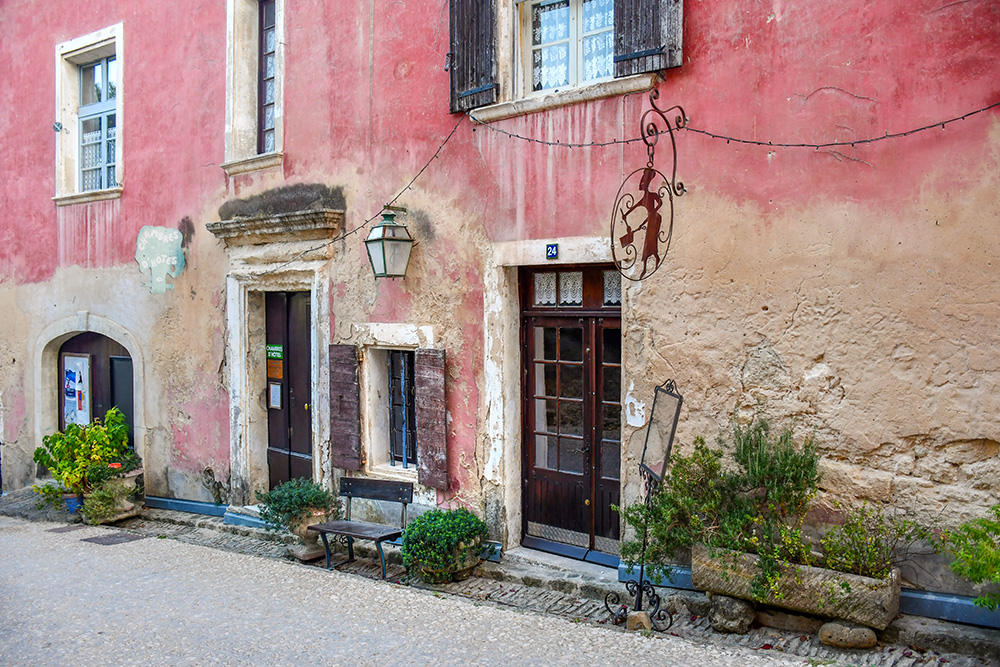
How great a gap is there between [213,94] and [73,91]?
9.22 ft

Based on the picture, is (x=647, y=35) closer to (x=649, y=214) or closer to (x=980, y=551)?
(x=649, y=214)

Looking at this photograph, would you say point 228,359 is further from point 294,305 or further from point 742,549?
point 742,549

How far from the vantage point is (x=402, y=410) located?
7.16m

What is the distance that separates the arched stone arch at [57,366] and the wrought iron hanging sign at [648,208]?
6.06 m

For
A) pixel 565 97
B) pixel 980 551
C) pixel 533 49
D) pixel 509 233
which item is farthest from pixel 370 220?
pixel 980 551

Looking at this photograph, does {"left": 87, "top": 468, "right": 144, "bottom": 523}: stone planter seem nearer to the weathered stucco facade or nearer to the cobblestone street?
the weathered stucco facade

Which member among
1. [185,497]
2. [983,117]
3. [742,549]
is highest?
[983,117]

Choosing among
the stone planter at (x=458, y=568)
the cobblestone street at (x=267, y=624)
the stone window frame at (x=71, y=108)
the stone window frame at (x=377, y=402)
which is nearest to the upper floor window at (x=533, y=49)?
the stone window frame at (x=377, y=402)

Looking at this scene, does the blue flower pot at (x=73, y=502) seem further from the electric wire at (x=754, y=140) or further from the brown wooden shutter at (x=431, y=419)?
the electric wire at (x=754, y=140)

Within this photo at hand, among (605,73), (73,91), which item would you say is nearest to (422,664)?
(605,73)

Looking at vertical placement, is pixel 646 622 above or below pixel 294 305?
below

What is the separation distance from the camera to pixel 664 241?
5.39 meters

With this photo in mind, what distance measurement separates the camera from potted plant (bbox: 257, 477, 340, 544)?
682 cm

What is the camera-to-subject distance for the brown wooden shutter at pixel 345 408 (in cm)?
709
